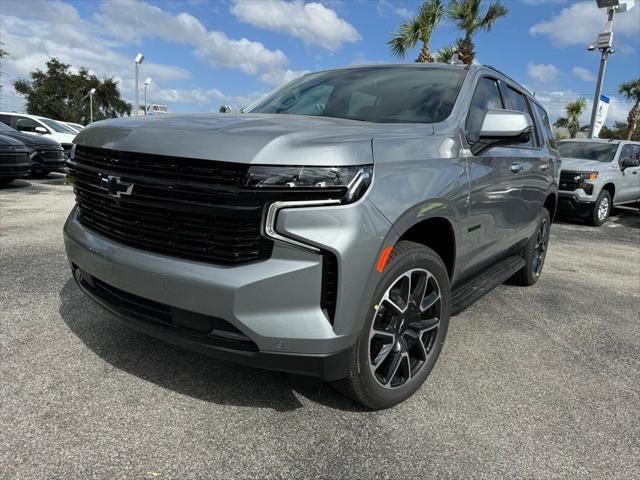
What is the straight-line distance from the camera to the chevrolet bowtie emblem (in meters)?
2.14

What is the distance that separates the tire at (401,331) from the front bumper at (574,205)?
27.2 feet

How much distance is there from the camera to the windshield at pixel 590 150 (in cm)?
1048

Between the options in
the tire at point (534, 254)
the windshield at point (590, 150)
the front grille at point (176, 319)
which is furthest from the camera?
the windshield at point (590, 150)

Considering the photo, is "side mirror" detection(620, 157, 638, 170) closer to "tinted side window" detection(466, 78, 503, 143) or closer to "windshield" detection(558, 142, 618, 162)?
"windshield" detection(558, 142, 618, 162)

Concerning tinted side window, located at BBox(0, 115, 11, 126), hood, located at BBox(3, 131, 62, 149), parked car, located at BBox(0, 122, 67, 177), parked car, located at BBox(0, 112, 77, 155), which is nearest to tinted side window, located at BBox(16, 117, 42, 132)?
parked car, located at BBox(0, 112, 77, 155)

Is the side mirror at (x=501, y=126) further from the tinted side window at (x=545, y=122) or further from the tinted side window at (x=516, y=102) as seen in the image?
the tinted side window at (x=545, y=122)

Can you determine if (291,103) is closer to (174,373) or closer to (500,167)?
(500,167)

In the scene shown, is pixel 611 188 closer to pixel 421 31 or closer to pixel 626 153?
pixel 626 153

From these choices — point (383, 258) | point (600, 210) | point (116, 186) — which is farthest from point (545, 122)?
point (600, 210)

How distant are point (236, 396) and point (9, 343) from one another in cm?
148

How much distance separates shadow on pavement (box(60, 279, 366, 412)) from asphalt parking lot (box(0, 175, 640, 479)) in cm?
1

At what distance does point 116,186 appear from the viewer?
86.0 inches

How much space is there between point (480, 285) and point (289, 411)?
1.63 meters

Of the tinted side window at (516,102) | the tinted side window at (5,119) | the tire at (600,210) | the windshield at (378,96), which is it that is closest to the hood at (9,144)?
the tinted side window at (5,119)
